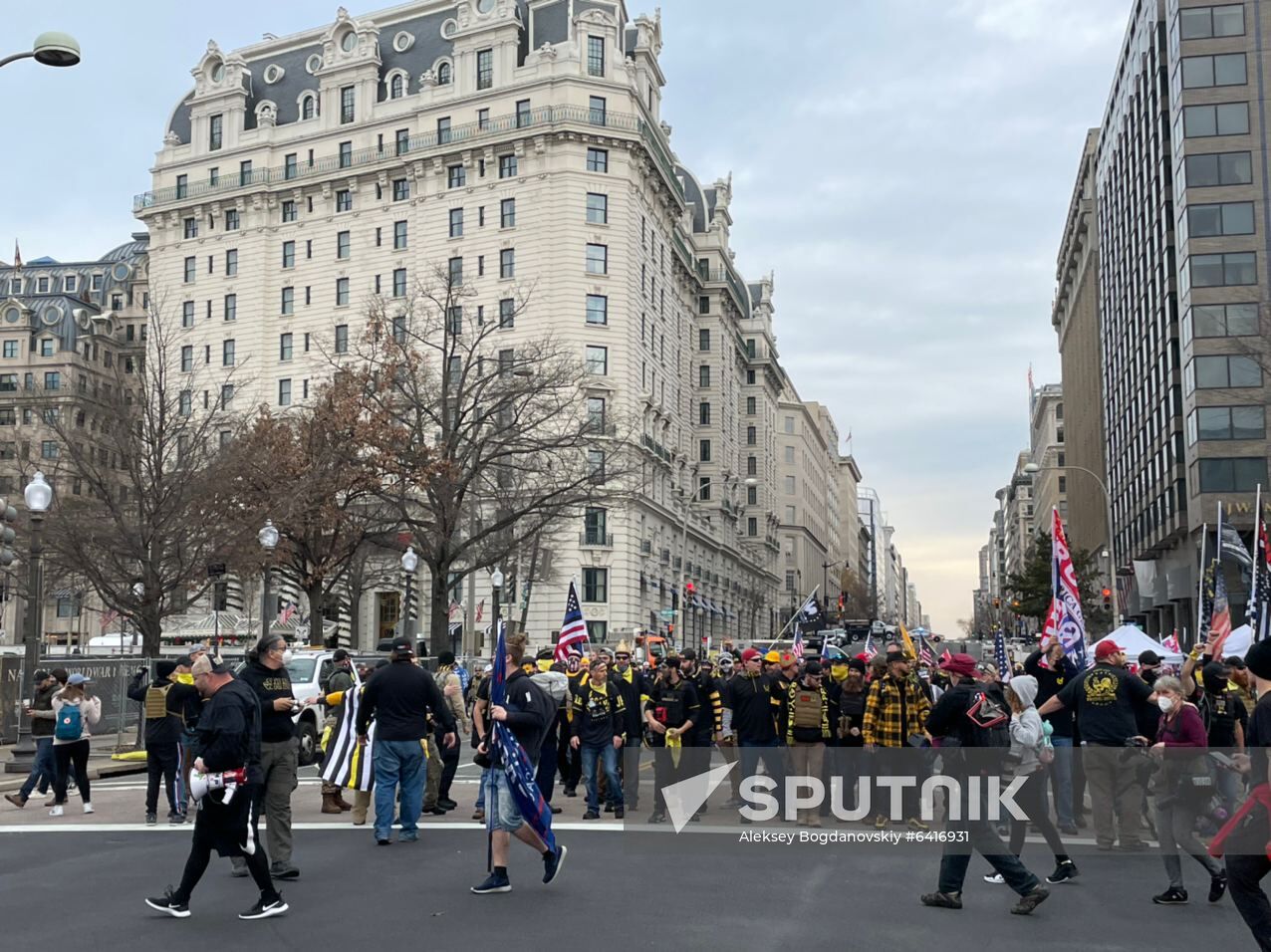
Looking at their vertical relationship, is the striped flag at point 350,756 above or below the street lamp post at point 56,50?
below

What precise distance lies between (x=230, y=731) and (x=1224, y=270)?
56.6m

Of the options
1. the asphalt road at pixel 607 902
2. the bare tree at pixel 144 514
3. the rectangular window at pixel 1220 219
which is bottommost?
the asphalt road at pixel 607 902

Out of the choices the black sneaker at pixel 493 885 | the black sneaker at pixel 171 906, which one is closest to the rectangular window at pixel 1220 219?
the black sneaker at pixel 493 885

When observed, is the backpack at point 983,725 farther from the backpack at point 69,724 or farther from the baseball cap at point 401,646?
the backpack at point 69,724

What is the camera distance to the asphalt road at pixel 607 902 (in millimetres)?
8602

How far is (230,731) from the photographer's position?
30.5ft

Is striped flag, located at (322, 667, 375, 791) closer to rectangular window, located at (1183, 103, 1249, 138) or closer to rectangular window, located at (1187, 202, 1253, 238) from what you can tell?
rectangular window, located at (1187, 202, 1253, 238)

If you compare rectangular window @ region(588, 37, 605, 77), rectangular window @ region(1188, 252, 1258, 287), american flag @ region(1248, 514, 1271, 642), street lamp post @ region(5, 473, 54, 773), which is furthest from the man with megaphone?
rectangular window @ region(588, 37, 605, 77)

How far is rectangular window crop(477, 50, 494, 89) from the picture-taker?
225 ft

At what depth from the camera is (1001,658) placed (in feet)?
76.7

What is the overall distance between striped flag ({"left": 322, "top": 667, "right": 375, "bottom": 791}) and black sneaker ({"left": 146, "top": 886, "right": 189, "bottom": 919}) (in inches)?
169

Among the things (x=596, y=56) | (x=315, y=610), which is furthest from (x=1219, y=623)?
(x=596, y=56)

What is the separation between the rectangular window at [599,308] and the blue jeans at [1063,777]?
5331 cm

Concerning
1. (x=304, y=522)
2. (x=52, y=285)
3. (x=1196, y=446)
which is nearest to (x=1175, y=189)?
(x=1196, y=446)
